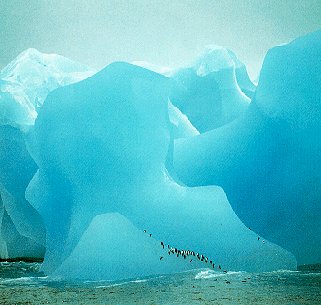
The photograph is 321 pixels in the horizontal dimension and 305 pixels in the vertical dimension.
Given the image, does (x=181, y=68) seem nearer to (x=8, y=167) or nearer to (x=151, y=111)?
(x=151, y=111)

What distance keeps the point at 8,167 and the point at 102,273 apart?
5.24m

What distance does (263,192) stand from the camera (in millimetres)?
7855

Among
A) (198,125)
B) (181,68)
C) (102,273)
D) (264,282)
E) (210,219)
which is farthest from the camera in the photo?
(198,125)

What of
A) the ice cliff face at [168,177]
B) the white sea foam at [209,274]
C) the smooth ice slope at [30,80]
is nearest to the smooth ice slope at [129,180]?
the ice cliff face at [168,177]

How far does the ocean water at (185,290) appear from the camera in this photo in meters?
4.11

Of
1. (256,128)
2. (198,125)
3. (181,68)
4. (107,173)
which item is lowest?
(107,173)

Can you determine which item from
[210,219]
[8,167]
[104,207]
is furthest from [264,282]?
[8,167]

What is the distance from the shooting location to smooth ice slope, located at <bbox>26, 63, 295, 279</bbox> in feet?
23.6

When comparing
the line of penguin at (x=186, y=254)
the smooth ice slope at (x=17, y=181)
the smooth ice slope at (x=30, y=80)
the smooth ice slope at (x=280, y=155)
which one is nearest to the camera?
the line of penguin at (x=186, y=254)

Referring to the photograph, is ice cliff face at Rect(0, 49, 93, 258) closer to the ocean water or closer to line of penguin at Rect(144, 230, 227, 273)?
the ocean water

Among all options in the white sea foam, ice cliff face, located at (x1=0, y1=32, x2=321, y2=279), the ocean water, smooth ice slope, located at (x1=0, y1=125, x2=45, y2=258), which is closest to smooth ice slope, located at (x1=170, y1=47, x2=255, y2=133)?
ice cliff face, located at (x1=0, y1=32, x2=321, y2=279)

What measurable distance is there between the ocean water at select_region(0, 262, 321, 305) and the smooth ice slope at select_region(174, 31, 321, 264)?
4.64 ft

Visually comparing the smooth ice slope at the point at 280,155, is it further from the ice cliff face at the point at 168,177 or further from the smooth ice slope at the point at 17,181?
the smooth ice slope at the point at 17,181

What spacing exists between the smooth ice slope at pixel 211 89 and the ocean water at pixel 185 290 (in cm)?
529
